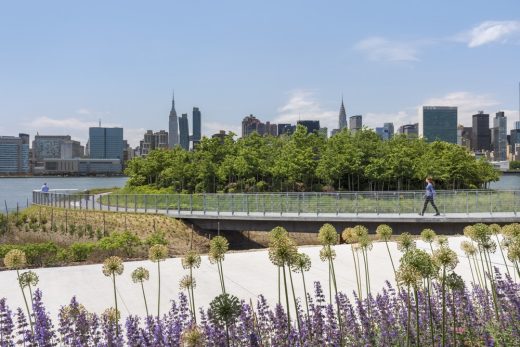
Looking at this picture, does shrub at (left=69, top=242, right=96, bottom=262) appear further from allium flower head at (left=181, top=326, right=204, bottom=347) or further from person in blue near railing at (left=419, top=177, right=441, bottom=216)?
person in blue near railing at (left=419, top=177, right=441, bottom=216)

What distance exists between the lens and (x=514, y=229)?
19.9 ft

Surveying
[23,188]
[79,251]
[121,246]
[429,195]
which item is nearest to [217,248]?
[79,251]

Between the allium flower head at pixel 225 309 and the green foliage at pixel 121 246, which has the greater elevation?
Result: the allium flower head at pixel 225 309

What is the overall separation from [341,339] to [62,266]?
411 inches

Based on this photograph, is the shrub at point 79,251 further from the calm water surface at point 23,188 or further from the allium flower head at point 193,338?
the calm water surface at point 23,188

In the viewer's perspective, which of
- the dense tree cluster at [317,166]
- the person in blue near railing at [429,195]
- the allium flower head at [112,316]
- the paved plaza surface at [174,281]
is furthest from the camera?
the dense tree cluster at [317,166]

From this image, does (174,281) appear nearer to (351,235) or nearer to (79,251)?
(79,251)

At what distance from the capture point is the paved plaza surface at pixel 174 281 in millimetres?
9125

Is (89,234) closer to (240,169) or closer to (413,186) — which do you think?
(240,169)

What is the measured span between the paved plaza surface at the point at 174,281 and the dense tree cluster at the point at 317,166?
34737mm

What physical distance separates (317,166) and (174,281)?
130 ft

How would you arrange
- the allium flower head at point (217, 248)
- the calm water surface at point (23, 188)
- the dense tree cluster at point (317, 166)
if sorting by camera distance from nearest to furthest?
the allium flower head at point (217, 248) → the dense tree cluster at point (317, 166) → the calm water surface at point (23, 188)

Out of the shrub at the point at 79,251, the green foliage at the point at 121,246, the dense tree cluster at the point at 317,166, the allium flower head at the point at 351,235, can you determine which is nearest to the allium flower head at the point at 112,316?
the allium flower head at the point at 351,235

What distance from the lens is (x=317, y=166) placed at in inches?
1949
